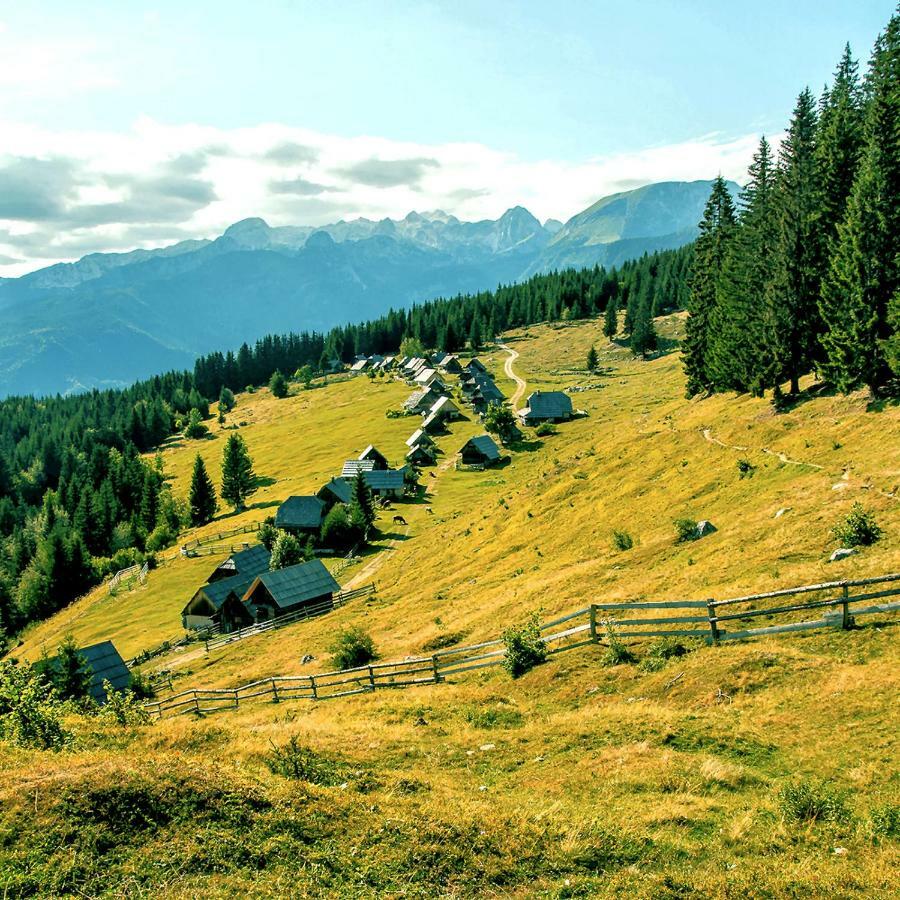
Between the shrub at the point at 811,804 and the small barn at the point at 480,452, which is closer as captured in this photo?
the shrub at the point at 811,804

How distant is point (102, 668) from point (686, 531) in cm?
4101

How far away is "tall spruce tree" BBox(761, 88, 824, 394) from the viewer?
159 feet

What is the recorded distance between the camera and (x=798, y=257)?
4903cm

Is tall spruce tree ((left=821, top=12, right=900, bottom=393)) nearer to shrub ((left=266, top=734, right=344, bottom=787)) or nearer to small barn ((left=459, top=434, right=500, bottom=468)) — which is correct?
shrub ((left=266, top=734, right=344, bottom=787))

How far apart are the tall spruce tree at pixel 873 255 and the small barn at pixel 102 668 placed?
53434mm

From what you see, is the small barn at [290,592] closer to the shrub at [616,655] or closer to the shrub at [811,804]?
the shrub at [616,655]

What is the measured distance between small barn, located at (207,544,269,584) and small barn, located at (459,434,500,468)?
37.4 metres

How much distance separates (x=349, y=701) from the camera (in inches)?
1022

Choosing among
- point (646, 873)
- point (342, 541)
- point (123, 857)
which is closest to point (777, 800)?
point (646, 873)

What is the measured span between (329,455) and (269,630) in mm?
64529

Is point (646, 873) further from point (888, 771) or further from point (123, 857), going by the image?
point (123, 857)

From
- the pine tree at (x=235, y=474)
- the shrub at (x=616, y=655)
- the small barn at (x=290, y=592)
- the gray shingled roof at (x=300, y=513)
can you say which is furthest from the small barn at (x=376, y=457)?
the shrub at (x=616, y=655)

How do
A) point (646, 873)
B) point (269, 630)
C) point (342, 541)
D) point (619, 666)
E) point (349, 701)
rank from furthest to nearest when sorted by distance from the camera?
point (342, 541) < point (269, 630) < point (349, 701) < point (619, 666) < point (646, 873)

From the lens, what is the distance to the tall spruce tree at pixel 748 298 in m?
54.0
